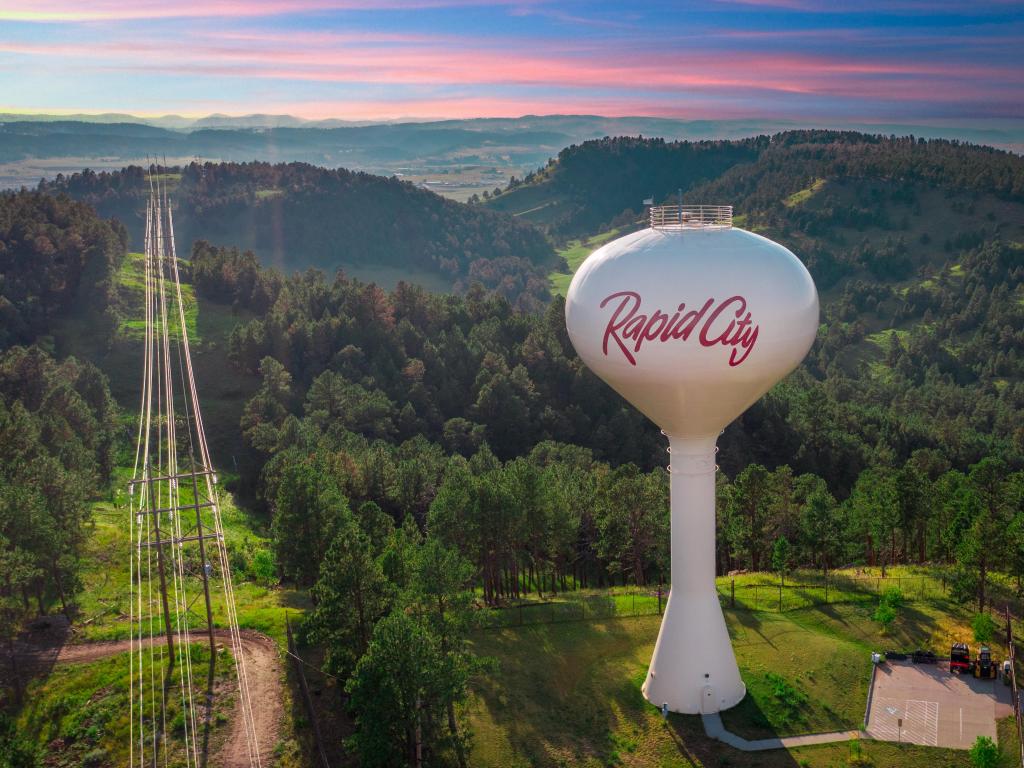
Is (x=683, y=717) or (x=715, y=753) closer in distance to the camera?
(x=715, y=753)

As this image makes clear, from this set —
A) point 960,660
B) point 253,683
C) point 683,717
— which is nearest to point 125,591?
point 253,683

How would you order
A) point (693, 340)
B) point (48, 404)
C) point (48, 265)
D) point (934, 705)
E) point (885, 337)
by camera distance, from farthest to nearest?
point (885, 337), point (48, 265), point (48, 404), point (934, 705), point (693, 340)

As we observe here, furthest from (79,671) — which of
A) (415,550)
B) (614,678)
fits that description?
(614,678)

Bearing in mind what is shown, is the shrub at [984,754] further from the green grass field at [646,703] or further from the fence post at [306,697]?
the fence post at [306,697]

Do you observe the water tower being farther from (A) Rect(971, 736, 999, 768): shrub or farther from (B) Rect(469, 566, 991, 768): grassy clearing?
(A) Rect(971, 736, 999, 768): shrub

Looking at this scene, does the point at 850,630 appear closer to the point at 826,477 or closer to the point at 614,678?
the point at 614,678

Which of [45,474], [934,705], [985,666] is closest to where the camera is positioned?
[934,705]

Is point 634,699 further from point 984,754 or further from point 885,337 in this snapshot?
point 885,337
